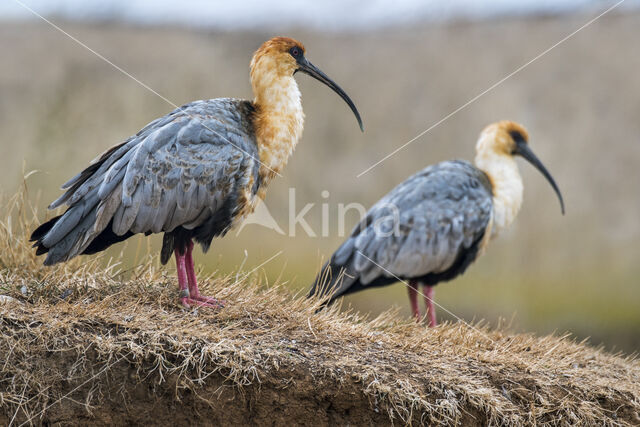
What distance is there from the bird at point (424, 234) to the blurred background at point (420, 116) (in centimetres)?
749

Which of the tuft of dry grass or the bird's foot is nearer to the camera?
the tuft of dry grass

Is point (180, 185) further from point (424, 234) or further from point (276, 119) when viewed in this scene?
point (424, 234)

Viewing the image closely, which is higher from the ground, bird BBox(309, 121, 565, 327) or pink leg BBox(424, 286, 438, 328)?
bird BBox(309, 121, 565, 327)

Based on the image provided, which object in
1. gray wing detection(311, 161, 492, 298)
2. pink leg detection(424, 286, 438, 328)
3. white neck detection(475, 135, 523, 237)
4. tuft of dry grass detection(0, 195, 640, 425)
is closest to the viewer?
tuft of dry grass detection(0, 195, 640, 425)

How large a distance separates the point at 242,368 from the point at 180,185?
4.80 feet

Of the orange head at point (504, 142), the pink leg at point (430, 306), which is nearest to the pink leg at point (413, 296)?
the pink leg at point (430, 306)

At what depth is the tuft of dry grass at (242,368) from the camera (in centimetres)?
450

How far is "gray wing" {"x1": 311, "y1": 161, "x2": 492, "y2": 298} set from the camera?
759 centimetres

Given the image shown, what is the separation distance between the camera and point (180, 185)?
5.45 m

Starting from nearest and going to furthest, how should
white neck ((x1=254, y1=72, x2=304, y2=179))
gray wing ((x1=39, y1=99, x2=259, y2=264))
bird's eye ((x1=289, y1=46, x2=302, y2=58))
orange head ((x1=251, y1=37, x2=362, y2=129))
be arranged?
gray wing ((x1=39, y1=99, x2=259, y2=264)) → white neck ((x1=254, y1=72, x2=304, y2=179)) → orange head ((x1=251, y1=37, x2=362, y2=129)) → bird's eye ((x1=289, y1=46, x2=302, y2=58))

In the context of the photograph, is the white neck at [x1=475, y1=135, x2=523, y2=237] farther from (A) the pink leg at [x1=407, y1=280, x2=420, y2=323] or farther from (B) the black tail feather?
(B) the black tail feather

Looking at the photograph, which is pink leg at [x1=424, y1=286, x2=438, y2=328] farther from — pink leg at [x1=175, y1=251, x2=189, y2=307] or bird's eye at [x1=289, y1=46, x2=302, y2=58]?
bird's eye at [x1=289, y1=46, x2=302, y2=58]

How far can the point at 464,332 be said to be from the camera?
19.6 ft

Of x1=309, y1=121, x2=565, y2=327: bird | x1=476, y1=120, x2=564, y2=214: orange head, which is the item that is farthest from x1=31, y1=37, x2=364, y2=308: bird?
x1=476, y1=120, x2=564, y2=214: orange head
